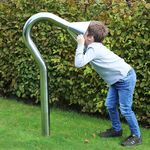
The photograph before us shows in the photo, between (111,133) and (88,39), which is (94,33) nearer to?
(88,39)

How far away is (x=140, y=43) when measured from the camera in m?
6.36

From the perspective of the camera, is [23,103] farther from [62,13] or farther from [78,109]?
[62,13]

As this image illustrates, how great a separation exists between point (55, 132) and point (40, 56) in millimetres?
1061

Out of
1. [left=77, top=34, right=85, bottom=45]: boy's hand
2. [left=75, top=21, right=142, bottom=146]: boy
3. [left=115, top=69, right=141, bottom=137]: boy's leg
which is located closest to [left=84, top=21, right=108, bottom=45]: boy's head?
[left=75, top=21, right=142, bottom=146]: boy

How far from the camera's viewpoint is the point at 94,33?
5.50 metres

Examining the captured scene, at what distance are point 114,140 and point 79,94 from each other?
1250mm

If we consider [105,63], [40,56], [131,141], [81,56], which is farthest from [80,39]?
[131,141]

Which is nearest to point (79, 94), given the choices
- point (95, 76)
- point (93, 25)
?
point (95, 76)

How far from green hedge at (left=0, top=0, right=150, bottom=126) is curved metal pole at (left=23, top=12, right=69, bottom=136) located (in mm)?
1098

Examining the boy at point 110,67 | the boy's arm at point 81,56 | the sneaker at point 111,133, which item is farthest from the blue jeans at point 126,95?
the boy's arm at point 81,56

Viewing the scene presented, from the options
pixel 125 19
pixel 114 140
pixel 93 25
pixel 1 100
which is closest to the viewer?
pixel 93 25

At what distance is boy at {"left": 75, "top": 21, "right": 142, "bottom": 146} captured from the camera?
542 centimetres

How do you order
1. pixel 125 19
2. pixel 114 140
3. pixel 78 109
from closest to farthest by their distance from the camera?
pixel 114 140 < pixel 125 19 < pixel 78 109

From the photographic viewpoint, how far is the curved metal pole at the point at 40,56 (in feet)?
18.1
